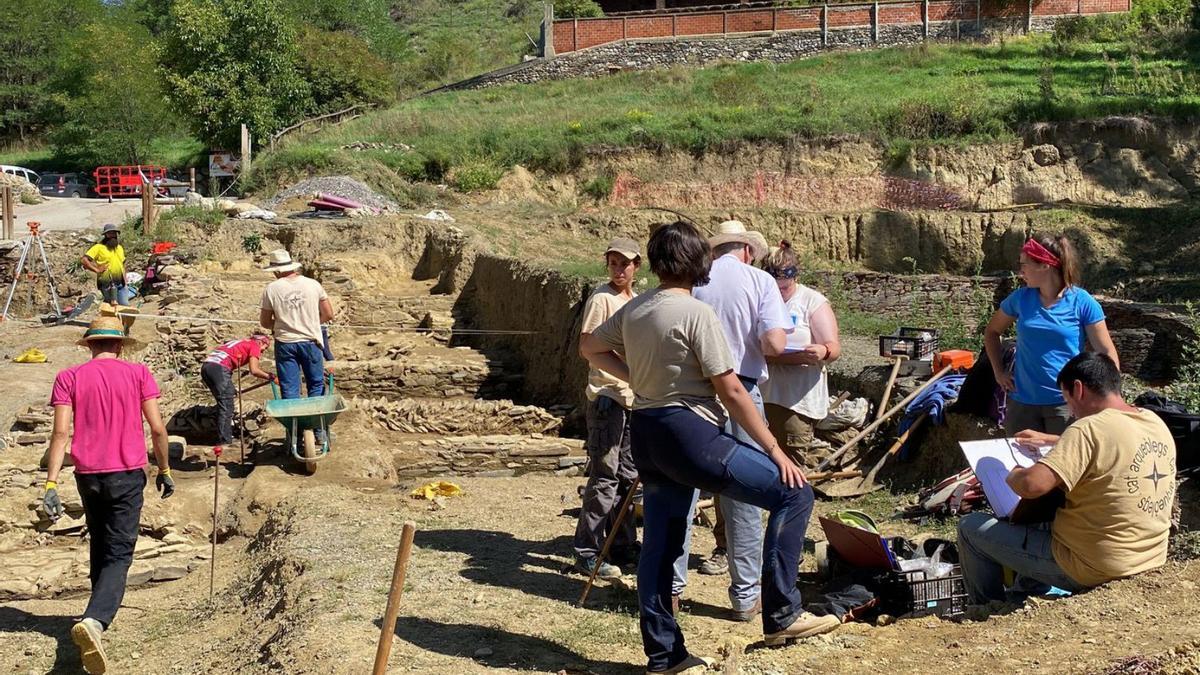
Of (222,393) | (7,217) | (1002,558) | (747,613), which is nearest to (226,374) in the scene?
(222,393)

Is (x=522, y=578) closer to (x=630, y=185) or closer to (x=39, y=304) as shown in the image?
(x=39, y=304)

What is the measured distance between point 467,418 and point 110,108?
1504 inches

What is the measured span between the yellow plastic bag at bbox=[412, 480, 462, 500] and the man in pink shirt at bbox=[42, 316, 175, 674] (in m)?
2.88

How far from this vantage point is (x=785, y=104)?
105 feet

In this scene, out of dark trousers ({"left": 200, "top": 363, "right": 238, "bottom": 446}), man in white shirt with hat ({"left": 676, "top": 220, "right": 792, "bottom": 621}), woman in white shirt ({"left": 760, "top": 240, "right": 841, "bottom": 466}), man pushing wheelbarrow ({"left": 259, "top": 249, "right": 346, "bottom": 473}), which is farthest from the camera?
dark trousers ({"left": 200, "top": 363, "right": 238, "bottom": 446})

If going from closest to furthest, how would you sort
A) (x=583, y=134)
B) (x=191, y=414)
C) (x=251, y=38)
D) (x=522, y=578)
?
(x=522, y=578), (x=191, y=414), (x=583, y=134), (x=251, y=38)

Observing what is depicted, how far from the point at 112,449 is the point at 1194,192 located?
27.1 m

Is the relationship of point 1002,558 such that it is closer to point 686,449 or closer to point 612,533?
point 686,449

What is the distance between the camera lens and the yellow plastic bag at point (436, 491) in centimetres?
925

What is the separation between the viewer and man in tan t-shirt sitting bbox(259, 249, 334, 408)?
33.9 ft

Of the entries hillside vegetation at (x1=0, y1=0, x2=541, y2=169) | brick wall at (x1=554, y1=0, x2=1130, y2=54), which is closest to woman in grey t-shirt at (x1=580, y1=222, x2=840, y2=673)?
hillside vegetation at (x1=0, y1=0, x2=541, y2=169)

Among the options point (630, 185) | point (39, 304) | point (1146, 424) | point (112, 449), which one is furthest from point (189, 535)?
point (630, 185)

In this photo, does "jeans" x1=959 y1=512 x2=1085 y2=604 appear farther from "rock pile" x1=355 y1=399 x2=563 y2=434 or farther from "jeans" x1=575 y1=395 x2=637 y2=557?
"rock pile" x1=355 y1=399 x2=563 y2=434

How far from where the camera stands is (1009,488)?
17.5 ft
